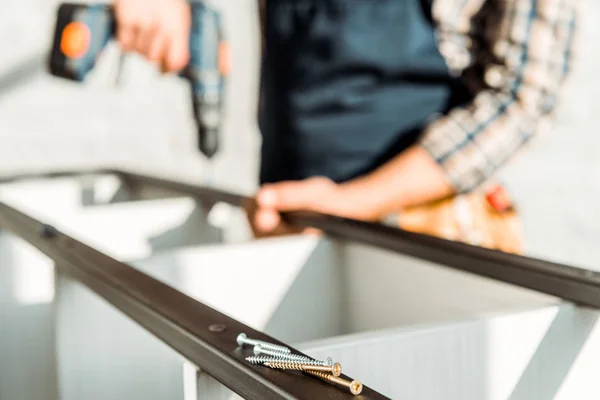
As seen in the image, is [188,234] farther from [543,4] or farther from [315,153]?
[543,4]

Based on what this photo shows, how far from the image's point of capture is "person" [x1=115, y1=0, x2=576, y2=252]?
1217 mm

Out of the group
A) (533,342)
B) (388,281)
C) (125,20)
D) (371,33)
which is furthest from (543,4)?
(125,20)

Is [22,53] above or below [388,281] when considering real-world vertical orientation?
above

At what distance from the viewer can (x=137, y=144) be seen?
2455mm

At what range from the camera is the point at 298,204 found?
3.92 feet

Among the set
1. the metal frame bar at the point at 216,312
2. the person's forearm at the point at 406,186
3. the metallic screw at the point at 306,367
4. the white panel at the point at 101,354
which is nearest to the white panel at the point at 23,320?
the metal frame bar at the point at 216,312

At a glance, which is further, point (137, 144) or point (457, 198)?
point (137, 144)

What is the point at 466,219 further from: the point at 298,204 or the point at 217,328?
the point at 217,328

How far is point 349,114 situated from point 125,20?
587 mm

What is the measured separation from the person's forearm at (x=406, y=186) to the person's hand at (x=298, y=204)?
0.01 m

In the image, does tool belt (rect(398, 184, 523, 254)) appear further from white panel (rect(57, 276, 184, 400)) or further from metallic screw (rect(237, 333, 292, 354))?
metallic screw (rect(237, 333, 292, 354))

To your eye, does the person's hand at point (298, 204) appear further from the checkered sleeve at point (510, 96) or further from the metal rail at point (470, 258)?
the checkered sleeve at point (510, 96)

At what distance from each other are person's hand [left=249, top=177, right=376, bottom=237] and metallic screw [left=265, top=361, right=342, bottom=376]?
0.61 metres

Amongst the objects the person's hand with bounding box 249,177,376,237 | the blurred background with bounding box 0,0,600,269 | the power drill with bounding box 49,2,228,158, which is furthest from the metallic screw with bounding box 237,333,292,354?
the blurred background with bounding box 0,0,600,269
